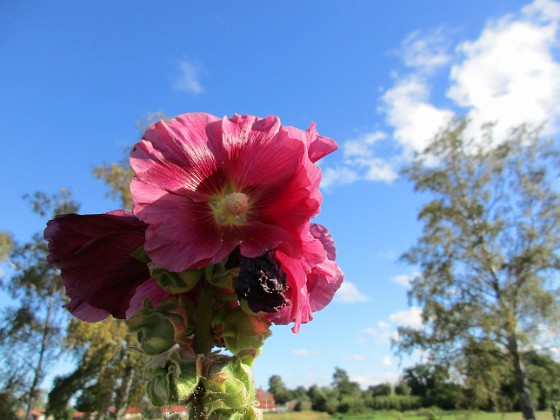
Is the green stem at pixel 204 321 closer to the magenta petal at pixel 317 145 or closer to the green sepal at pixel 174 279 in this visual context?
the green sepal at pixel 174 279

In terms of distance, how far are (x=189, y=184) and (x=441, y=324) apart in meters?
20.1

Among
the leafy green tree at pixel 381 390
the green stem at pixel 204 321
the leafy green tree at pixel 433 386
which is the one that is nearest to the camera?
the green stem at pixel 204 321

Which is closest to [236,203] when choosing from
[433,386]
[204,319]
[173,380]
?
[204,319]

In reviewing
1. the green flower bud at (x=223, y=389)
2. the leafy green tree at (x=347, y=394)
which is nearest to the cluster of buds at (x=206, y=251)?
the green flower bud at (x=223, y=389)

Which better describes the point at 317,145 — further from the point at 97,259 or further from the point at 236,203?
the point at 97,259

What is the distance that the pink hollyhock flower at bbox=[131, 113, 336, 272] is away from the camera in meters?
0.81

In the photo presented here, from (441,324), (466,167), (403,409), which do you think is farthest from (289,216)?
(403,409)

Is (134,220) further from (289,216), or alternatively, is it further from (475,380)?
(475,380)

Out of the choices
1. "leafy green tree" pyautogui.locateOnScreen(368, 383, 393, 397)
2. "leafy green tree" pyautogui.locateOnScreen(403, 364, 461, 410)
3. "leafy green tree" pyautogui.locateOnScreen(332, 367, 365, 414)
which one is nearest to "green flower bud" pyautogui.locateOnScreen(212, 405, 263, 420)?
"leafy green tree" pyautogui.locateOnScreen(403, 364, 461, 410)

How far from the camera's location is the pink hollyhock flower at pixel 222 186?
81 cm

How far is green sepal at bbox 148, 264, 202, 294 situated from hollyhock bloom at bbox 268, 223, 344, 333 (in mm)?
170

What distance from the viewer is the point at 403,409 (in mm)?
65625

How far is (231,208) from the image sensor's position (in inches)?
34.5

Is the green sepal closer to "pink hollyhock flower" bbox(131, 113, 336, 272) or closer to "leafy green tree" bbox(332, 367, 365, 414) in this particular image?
"pink hollyhock flower" bbox(131, 113, 336, 272)
